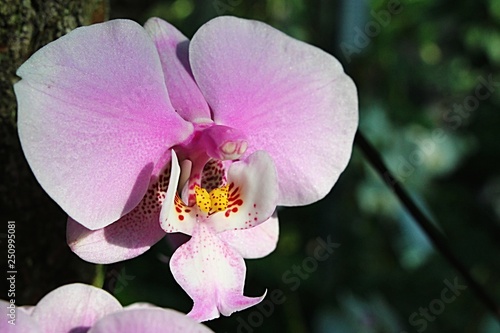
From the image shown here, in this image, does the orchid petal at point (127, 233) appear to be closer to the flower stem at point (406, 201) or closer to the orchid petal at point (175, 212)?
the orchid petal at point (175, 212)

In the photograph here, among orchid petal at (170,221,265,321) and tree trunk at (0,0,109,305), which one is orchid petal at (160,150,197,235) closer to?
orchid petal at (170,221,265,321)

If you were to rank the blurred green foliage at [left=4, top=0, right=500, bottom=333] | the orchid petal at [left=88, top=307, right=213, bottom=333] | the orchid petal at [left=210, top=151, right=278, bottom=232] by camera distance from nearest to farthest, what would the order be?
1. the orchid petal at [left=88, top=307, right=213, bottom=333]
2. the orchid petal at [left=210, top=151, right=278, bottom=232]
3. the blurred green foliage at [left=4, top=0, right=500, bottom=333]

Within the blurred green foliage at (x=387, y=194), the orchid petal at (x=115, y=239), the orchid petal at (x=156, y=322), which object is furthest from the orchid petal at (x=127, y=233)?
the blurred green foliage at (x=387, y=194)

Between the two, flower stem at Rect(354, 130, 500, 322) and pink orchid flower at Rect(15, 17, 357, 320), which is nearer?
pink orchid flower at Rect(15, 17, 357, 320)

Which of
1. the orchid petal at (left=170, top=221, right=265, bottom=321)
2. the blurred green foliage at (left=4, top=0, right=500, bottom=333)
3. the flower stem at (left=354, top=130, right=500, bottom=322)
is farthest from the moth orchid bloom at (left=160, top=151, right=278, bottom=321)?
the blurred green foliage at (left=4, top=0, right=500, bottom=333)

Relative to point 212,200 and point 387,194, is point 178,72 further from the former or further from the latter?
point 387,194

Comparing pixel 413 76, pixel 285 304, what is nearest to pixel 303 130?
pixel 285 304

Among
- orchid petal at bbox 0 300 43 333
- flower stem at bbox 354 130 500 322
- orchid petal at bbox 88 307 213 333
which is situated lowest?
flower stem at bbox 354 130 500 322
